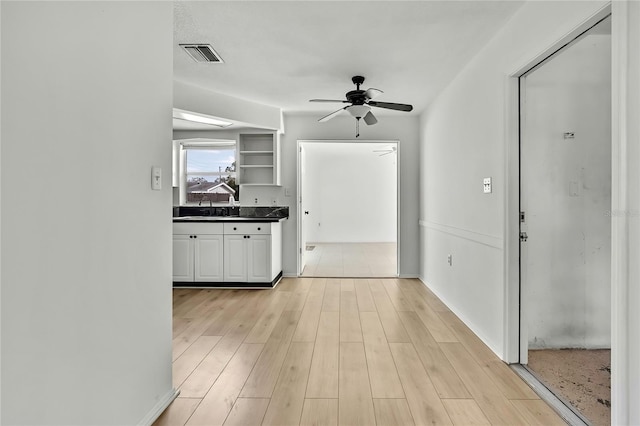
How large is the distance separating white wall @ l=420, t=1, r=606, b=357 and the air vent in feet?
7.40

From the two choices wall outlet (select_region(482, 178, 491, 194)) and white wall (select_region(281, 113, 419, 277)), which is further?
white wall (select_region(281, 113, 419, 277))

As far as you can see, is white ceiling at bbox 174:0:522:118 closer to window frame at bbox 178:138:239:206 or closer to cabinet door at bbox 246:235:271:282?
window frame at bbox 178:138:239:206

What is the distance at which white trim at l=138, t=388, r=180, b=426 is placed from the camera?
1.61 meters

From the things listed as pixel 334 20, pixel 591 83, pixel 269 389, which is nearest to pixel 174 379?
pixel 269 389

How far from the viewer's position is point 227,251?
14.1 ft

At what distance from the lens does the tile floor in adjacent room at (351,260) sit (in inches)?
206

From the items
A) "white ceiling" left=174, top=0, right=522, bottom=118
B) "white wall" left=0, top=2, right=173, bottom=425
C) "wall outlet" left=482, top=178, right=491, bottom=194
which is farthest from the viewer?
"wall outlet" left=482, top=178, right=491, bottom=194

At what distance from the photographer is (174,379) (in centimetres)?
209

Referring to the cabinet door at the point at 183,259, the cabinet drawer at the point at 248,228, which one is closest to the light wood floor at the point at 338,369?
the cabinet door at the point at 183,259

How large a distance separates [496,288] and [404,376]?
98 cm

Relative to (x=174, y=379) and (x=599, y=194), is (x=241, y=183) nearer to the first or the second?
(x=174, y=379)

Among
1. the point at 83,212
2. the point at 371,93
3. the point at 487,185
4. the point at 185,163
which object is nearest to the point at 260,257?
the point at 185,163

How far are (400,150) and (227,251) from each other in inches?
A: 111

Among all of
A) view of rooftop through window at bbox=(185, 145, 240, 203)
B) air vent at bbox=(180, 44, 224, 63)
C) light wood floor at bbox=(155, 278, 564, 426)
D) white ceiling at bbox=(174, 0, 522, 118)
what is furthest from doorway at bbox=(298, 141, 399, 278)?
air vent at bbox=(180, 44, 224, 63)
